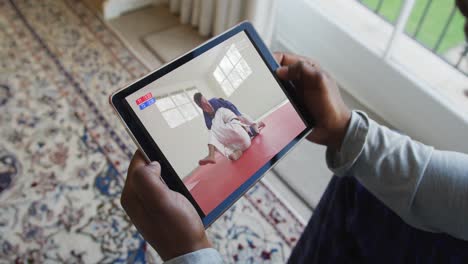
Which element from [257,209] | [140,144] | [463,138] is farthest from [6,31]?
[463,138]

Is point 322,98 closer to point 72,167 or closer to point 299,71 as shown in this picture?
point 299,71

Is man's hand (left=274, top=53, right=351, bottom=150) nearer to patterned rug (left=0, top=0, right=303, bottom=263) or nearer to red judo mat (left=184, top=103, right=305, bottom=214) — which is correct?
red judo mat (left=184, top=103, right=305, bottom=214)

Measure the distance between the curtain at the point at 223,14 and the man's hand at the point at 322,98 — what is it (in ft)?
2.61

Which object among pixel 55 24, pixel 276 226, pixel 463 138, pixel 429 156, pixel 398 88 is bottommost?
pixel 276 226

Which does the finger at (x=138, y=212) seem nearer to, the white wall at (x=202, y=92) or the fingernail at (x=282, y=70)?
the white wall at (x=202, y=92)

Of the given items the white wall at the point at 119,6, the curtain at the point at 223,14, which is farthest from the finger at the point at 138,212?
the white wall at the point at 119,6

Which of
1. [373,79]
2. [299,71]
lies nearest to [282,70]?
[299,71]

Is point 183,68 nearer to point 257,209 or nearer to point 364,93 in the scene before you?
point 257,209

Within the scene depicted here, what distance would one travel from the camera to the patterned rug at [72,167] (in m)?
1.07

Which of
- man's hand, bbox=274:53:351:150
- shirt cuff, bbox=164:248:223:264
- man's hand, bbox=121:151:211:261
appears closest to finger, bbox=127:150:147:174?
man's hand, bbox=121:151:211:261

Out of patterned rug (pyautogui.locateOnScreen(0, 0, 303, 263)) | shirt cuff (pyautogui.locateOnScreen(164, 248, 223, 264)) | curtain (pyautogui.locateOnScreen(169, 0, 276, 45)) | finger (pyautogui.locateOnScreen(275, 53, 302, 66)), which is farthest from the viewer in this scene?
curtain (pyautogui.locateOnScreen(169, 0, 276, 45))

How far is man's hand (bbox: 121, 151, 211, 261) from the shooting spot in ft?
1.69

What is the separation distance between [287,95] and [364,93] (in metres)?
0.82

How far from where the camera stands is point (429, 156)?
23.8 inches
